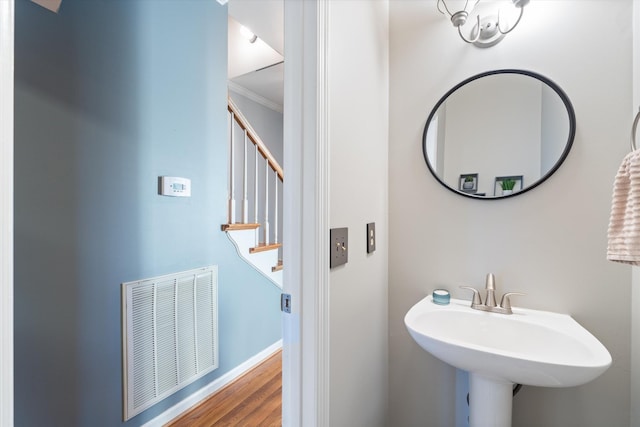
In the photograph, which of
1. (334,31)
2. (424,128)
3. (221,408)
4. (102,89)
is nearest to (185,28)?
(102,89)

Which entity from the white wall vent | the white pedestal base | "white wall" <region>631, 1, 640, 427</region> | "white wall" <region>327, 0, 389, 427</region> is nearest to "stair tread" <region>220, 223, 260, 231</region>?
the white wall vent

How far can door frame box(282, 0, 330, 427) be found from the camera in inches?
30.6

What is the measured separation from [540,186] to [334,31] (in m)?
0.99

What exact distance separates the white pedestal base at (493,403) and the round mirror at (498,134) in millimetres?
708

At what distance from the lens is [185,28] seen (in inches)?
67.7

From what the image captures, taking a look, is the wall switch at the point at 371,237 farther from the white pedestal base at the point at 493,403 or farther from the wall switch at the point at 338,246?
the white pedestal base at the point at 493,403

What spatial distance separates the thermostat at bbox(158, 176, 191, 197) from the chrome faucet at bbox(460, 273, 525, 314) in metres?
1.62

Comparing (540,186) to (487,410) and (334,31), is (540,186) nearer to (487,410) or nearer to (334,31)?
(487,410)

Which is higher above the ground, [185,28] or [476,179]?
[185,28]

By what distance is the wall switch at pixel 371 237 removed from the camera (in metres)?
1.12

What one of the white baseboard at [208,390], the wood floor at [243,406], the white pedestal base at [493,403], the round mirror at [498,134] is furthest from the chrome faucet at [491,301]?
the white baseboard at [208,390]

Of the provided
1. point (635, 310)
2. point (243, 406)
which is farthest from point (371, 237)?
point (243, 406)

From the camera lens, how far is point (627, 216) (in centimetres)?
71

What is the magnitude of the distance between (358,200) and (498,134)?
69cm
